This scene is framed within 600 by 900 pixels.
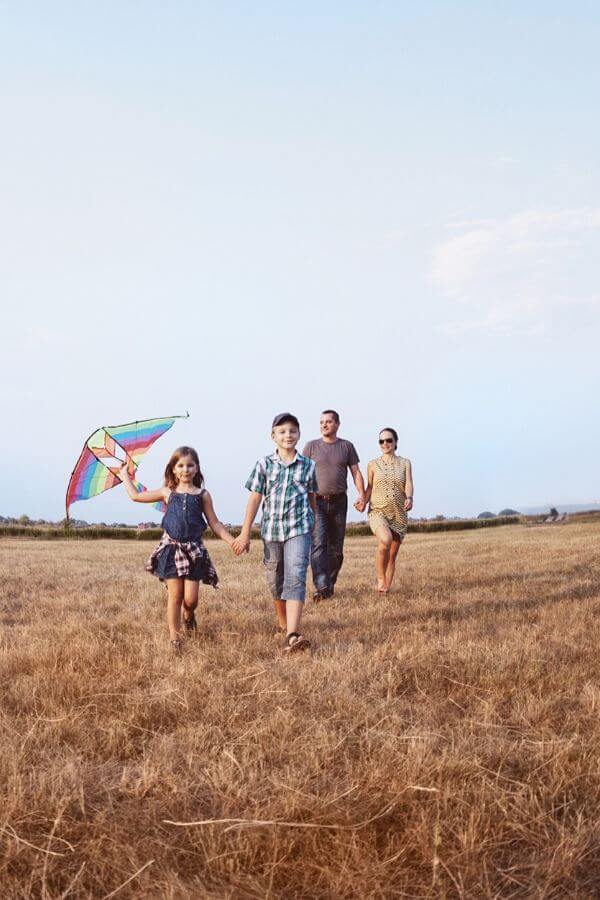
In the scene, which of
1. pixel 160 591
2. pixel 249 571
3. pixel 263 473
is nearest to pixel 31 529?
pixel 249 571

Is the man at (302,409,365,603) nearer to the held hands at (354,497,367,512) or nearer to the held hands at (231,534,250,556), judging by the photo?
the held hands at (354,497,367,512)

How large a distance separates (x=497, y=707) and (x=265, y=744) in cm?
166

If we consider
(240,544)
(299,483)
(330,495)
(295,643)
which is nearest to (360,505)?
(330,495)

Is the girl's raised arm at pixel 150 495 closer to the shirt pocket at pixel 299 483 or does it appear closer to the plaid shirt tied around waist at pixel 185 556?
the plaid shirt tied around waist at pixel 185 556

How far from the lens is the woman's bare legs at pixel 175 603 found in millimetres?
7113

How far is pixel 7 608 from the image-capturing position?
9875mm

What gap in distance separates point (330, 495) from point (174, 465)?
374 centimetres

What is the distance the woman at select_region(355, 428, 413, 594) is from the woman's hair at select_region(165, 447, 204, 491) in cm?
376

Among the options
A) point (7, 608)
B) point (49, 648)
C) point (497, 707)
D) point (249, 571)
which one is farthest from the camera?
point (249, 571)

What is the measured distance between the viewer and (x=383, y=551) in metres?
10.8

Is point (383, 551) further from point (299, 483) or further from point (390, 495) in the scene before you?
point (299, 483)

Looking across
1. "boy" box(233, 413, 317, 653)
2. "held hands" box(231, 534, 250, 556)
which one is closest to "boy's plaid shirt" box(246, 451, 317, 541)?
"boy" box(233, 413, 317, 653)

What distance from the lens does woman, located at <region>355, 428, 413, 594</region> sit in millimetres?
10852

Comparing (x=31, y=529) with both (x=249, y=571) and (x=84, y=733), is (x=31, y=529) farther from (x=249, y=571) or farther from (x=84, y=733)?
(x=84, y=733)
